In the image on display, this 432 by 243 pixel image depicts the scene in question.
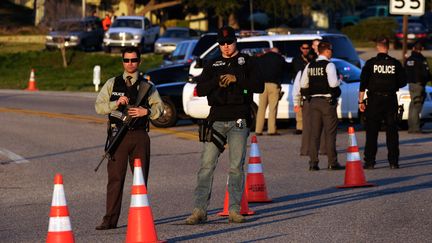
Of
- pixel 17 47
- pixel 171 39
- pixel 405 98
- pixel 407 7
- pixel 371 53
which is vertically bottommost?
pixel 17 47

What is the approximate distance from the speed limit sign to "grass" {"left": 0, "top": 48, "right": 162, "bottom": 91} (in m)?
15.5

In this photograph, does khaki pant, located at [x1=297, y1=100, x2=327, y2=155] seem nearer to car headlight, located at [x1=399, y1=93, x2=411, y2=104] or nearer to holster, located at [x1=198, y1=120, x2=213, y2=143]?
car headlight, located at [x1=399, y1=93, x2=411, y2=104]

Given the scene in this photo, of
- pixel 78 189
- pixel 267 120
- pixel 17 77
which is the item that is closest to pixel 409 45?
pixel 17 77

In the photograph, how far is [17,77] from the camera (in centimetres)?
4688

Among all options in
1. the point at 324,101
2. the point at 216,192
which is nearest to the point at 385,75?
the point at 324,101

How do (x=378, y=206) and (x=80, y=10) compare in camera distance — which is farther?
(x=80, y=10)

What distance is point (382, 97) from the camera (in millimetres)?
16891

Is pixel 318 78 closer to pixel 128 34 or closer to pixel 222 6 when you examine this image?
pixel 128 34

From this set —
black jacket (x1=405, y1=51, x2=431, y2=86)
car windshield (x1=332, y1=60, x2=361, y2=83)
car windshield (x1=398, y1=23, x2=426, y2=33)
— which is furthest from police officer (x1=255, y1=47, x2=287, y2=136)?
car windshield (x1=398, y1=23, x2=426, y2=33)

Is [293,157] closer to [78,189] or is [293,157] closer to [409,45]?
[78,189]

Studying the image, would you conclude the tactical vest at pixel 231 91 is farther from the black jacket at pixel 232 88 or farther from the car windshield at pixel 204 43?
the car windshield at pixel 204 43

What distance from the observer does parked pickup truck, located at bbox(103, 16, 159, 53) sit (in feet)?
169

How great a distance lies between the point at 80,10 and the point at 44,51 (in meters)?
12.3

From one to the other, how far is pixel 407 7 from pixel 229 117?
15.9 m
